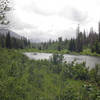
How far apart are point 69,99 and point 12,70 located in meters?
2.72

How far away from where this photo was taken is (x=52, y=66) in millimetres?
7652

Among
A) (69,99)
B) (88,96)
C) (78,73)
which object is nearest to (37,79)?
(69,99)

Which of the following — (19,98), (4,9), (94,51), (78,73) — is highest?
(4,9)

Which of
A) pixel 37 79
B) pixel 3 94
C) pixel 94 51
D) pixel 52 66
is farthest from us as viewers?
pixel 94 51

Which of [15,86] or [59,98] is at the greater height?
[15,86]

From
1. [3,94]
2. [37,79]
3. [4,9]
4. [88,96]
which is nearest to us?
[3,94]

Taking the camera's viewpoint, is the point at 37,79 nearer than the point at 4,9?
No

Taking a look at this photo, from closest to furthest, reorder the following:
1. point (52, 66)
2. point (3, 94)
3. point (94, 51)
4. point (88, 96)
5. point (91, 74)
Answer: point (3, 94) → point (88, 96) → point (91, 74) → point (52, 66) → point (94, 51)

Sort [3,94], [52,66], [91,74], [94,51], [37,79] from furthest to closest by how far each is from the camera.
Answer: [94,51] < [52,66] < [91,74] < [37,79] < [3,94]

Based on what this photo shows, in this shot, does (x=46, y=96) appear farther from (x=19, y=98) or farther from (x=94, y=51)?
(x=94, y=51)

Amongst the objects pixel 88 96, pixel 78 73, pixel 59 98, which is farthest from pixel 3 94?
pixel 78 73

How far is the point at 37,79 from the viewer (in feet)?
16.0

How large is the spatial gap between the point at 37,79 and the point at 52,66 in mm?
2896

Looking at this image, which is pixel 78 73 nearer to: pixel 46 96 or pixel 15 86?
A: pixel 46 96
